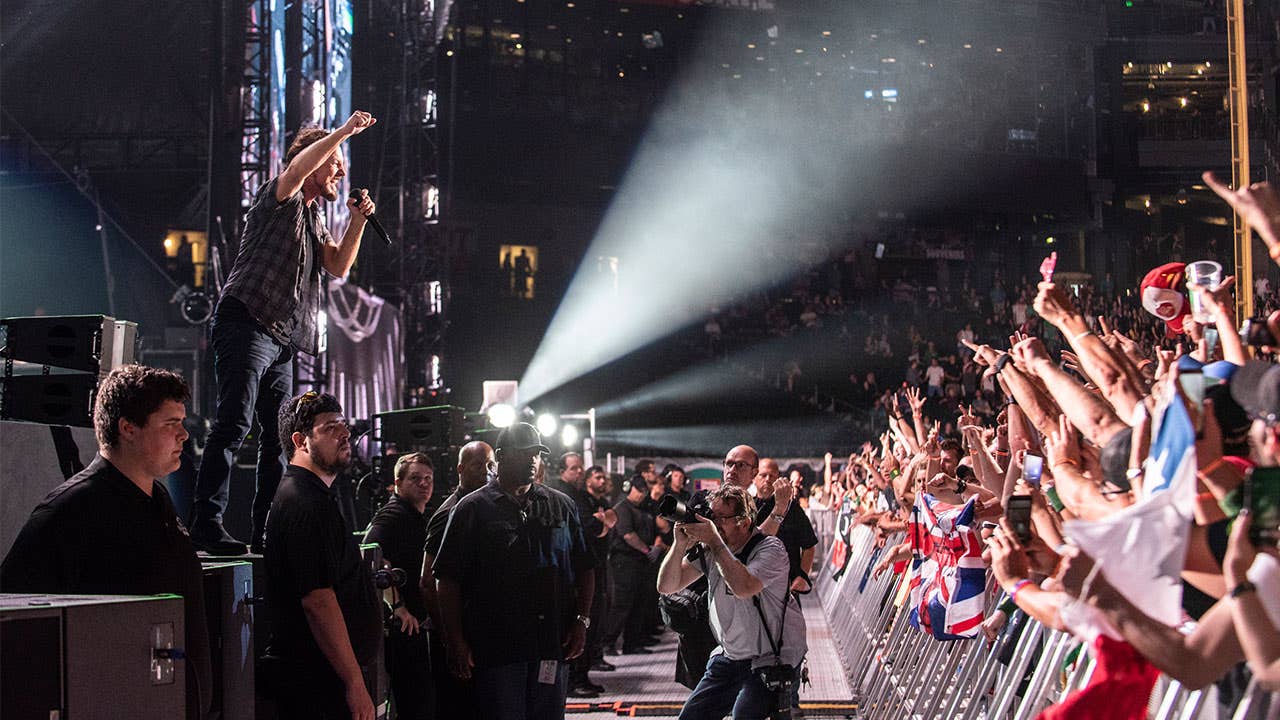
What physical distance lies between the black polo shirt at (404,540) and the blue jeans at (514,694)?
88 centimetres

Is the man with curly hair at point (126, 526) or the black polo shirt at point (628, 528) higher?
the man with curly hair at point (126, 526)

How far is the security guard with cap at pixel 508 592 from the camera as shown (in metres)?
5.49

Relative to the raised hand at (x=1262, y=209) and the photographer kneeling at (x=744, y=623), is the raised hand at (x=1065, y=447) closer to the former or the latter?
the raised hand at (x=1262, y=209)

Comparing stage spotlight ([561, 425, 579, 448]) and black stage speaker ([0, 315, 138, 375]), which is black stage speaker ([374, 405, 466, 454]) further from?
stage spotlight ([561, 425, 579, 448])

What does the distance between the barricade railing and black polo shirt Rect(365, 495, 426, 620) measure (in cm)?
267

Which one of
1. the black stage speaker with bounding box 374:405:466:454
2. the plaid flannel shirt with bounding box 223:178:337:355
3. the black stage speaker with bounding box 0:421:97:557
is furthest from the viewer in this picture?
the black stage speaker with bounding box 374:405:466:454

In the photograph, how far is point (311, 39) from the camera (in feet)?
44.8

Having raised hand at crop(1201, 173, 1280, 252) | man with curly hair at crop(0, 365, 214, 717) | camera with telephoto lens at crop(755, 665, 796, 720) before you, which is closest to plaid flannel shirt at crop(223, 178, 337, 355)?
man with curly hair at crop(0, 365, 214, 717)

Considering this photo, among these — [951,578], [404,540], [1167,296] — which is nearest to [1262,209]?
[1167,296]

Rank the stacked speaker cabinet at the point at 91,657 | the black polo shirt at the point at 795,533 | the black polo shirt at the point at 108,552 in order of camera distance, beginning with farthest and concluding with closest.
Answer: the black polo shirt at the point at 795,533, the black polo shirt at the point at 108,552, the stacked speaker cabinet at the point at 91,657

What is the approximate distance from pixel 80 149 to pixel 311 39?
1377cm

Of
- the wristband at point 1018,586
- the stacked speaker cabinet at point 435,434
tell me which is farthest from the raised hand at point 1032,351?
the stacked speaker cabinet at point 435,434

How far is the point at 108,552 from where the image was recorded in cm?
329

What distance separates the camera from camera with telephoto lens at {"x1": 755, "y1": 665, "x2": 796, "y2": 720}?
6.36 meters
